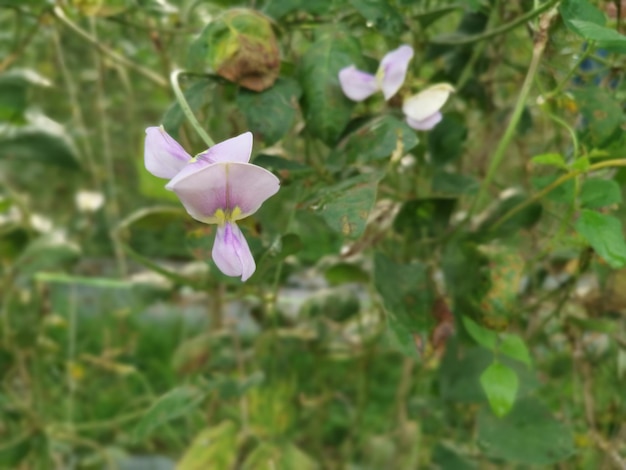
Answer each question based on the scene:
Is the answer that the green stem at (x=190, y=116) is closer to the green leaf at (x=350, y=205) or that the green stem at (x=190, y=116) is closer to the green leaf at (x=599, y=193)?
the green leaf at (x=350, y=205)

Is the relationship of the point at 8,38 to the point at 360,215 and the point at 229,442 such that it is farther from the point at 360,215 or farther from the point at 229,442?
the point at 360,215

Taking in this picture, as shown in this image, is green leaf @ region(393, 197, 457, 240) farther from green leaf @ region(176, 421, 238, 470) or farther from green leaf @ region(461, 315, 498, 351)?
green leaf @ region(176, 421, 238, 470)

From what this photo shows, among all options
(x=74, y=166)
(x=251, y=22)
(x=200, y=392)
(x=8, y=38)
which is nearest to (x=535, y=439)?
(x=200, y=392)

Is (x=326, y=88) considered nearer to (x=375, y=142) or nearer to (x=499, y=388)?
(x=375, y=142)

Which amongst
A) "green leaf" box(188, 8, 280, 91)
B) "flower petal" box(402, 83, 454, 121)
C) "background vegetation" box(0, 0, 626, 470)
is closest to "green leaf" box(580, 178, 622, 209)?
"background vegetation" box(0, 0, 626, 470)

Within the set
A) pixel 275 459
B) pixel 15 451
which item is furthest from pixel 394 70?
pixel 15 451
